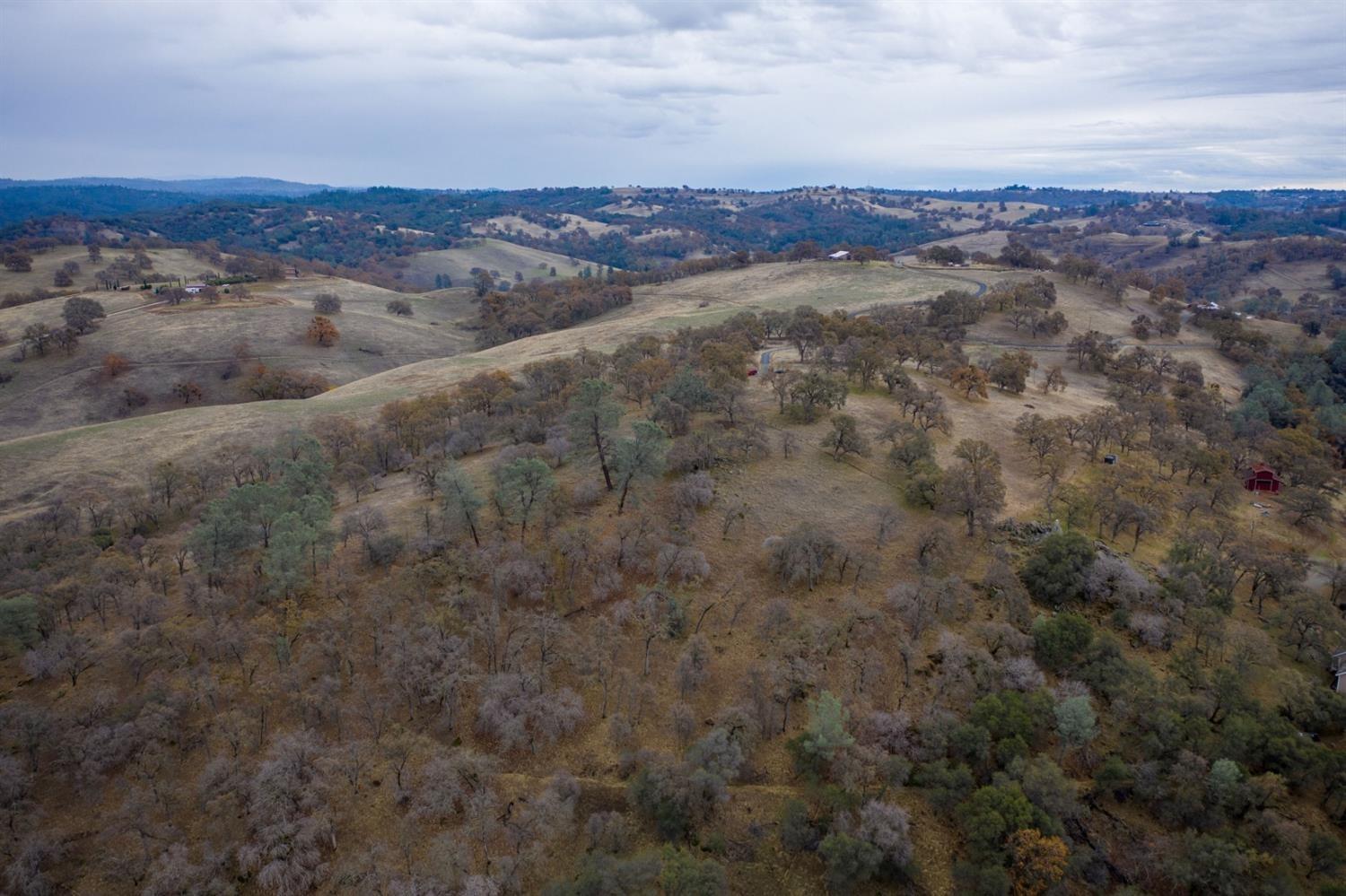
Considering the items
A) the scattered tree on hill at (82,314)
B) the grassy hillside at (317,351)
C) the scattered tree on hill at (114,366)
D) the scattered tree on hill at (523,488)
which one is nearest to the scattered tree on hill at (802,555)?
the scattered tree on hill at (523,488)

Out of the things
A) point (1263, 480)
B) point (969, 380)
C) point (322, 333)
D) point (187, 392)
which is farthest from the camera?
point (322, 333)

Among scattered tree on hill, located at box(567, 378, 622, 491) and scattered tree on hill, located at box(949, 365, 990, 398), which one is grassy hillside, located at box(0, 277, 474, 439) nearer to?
scattered tree on hill, located at box(567, 378, 622, 491)

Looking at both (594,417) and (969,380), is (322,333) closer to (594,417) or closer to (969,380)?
(594,417)

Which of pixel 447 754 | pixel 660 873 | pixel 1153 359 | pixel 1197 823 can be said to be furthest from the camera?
pixel 1153 359

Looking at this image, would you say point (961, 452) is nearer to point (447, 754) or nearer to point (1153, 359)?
point (447, 754)

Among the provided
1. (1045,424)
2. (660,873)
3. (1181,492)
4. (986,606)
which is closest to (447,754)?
(660,873)

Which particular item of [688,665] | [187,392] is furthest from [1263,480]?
[187,392]

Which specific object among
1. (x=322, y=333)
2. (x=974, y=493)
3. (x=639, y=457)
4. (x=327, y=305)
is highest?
(x=327, y=305)

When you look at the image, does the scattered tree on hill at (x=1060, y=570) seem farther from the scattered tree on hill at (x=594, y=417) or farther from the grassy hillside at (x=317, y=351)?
the grassy hillside at (x=317, y=351)

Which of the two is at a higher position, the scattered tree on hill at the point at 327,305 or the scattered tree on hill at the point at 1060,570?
the scattered tree on hill at the point at 327,305
